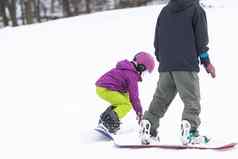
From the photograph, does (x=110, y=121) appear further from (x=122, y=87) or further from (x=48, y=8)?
(x=48, y=8)

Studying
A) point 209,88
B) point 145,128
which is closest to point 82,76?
point 209,88

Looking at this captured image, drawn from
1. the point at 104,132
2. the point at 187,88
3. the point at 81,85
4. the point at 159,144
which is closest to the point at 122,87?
the point at 104,132

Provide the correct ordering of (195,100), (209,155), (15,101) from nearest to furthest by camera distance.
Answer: (209,155), (195,100), (15,101)

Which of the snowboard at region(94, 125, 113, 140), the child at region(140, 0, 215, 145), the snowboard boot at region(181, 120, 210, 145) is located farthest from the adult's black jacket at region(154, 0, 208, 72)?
the snowboard at region(94, 125, 113, 140)

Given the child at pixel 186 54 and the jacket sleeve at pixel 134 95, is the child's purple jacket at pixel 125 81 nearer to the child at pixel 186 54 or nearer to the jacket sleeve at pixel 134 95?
the jacket sleeve at pixel 134 95

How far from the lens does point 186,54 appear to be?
6641 millimetres

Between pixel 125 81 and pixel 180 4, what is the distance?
1.42m

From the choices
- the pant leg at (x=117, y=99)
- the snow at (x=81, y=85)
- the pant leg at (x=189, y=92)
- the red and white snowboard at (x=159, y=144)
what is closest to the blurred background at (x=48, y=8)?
the snow at (x=81, y=85)

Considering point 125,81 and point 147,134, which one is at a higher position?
point 125,81

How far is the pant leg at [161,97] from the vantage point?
6873 mm

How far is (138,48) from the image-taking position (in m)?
14.2

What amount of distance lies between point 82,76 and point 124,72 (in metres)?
4.95

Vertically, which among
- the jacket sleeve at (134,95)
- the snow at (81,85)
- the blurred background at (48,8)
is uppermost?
the jacket sleeve at (134,95)

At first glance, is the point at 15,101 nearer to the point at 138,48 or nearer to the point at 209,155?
the point at 138,48
